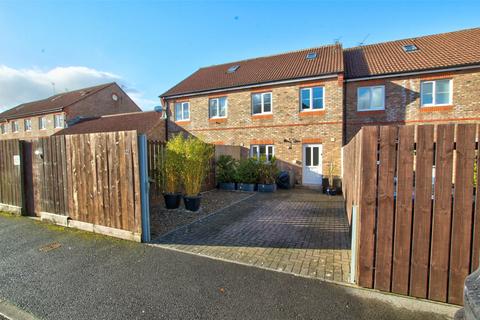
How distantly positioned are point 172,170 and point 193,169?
636 millimetres

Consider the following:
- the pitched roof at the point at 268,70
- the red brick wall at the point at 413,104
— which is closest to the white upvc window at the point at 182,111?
the pitched roof at the point at 268,70

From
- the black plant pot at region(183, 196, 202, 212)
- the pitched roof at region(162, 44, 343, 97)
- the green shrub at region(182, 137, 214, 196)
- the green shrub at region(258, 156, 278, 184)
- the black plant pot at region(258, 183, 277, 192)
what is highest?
the pitched roof at region(162, 44, 343, 97)

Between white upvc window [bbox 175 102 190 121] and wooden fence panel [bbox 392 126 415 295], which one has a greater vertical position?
white upvc window [bbox 175 102 190 121]

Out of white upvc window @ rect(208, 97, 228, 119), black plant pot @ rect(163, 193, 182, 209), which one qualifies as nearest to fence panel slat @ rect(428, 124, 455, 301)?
black plant pot @ rect(163, 193, 182, 209)

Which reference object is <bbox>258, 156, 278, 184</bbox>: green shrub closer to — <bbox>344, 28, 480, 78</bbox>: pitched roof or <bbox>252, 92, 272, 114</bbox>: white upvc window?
<bbox>252, 92, 272, 114</bbox>: white upvc window

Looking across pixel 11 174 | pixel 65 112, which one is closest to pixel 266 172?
pixel 11 174

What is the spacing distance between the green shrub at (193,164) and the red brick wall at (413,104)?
28.7ft

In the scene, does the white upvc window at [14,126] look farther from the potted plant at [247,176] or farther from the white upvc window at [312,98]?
the white upvc window at [312,98]

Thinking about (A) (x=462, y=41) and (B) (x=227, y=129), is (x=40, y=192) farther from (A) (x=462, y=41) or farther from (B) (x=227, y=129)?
(A) (x=462, y=41)

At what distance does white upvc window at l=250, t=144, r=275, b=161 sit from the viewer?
13469 mm

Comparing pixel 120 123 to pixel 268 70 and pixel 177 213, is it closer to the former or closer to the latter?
pixel 268 70

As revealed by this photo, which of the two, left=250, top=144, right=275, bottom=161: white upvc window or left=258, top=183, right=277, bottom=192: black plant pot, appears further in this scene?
left=250, top=144, right=275, bottom=161: white upvc window

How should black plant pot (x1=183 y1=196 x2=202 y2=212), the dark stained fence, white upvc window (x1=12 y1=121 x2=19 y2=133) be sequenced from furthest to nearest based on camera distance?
white upvc window (x1=12 y1=121 x2=19 y2=133), black plant pot (x1=183 y1=196 x2=202 y2=212), the dark stained fence

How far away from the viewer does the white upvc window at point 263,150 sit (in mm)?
13469
